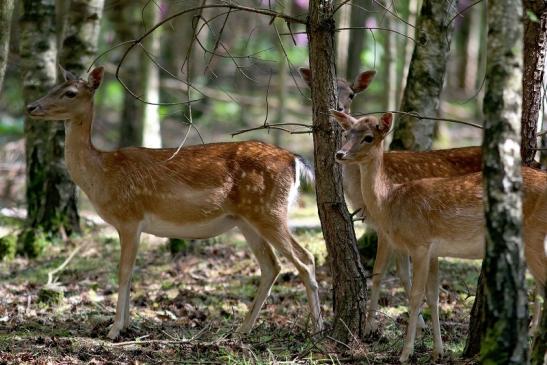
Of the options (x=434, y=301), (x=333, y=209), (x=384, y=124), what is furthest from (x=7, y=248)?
(x=434, y=301)

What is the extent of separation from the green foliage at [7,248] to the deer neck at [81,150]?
307cm

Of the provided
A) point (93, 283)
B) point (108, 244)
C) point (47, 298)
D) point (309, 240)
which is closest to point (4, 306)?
point (47, 298)

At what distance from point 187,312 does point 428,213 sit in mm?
3062

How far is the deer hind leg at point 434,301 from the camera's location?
23.1 ft

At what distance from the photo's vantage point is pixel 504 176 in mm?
5078

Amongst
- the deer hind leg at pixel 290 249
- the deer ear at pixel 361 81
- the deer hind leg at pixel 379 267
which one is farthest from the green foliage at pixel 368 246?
the deer hind leg at pixel 290 249

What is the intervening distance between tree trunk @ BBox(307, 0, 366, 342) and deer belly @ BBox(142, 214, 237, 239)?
176 centimetres

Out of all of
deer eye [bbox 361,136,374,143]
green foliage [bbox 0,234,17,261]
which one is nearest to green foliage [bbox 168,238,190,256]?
green foliage [bbox 0,234,17,261]

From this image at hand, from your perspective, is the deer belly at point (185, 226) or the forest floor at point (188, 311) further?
the deer belly at point (185, 226)

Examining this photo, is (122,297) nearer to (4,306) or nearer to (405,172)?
(4,306)

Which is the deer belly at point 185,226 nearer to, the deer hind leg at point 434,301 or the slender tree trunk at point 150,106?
the deer hind leg at point 434,301

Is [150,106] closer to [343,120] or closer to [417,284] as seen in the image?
[343,120]

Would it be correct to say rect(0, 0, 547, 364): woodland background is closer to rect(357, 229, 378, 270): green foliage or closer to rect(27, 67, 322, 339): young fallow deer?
rect(357, 229, 378, 270): green foliage

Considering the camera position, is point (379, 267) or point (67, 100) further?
point (67, 100)
